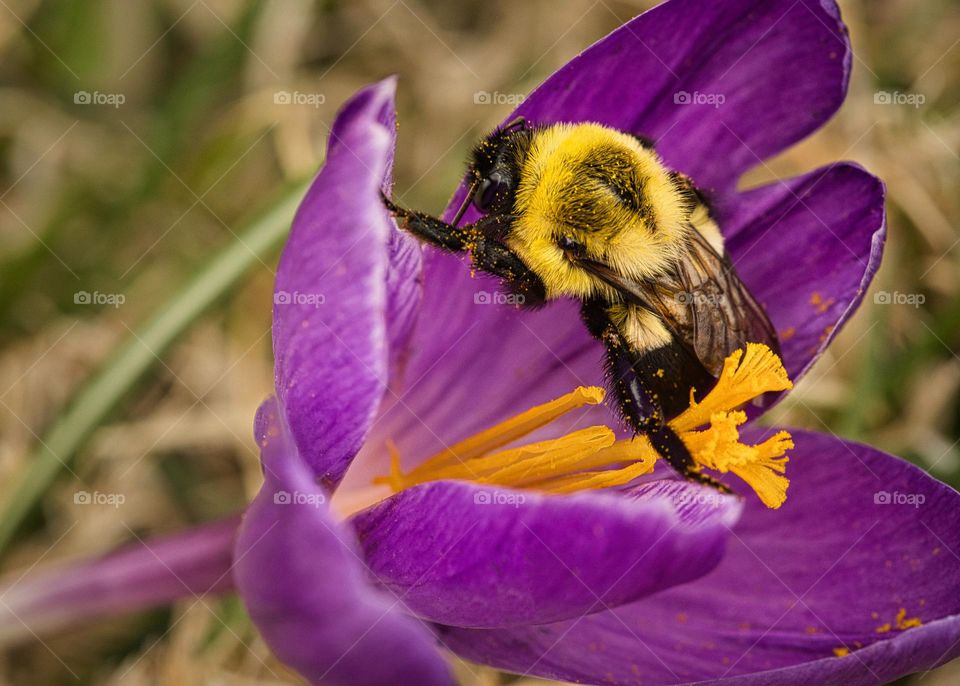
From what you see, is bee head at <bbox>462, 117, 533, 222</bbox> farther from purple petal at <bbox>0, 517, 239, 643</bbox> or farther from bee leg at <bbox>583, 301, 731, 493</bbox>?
→ purple petal at <bbox>0, 517, 239, 643</bbox>

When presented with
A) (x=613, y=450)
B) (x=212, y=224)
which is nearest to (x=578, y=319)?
(x=613, y=450)

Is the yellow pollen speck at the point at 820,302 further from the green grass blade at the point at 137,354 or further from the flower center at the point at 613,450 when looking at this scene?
the green grass blade at the point at 137,354

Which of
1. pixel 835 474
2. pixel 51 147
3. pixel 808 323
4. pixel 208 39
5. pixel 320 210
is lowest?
pixel 835 474

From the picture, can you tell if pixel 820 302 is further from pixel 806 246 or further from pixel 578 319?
pixel 578 319

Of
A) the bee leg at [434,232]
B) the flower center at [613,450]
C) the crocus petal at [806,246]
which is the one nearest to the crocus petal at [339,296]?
the bee leg at [434,232]

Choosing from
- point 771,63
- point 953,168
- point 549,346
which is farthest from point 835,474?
point 953,168

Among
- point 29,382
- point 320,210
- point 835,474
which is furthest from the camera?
point 29,382

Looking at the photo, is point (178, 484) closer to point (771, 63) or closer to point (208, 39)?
point (208, 39)
